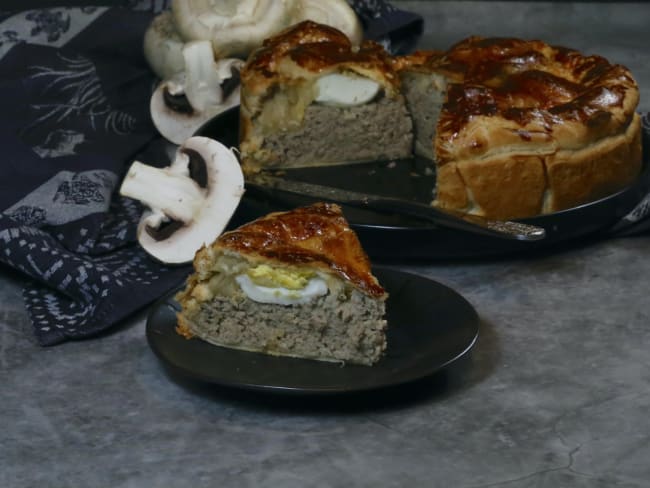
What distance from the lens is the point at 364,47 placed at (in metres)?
4.68

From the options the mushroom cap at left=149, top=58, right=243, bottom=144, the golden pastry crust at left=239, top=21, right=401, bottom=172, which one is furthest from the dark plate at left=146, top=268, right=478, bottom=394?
the mushroom cap at left=149, top=58, right=243, bottom=144

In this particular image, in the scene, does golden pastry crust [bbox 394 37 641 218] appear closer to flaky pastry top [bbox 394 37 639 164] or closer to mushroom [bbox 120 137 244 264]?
flaky pastry top [bbox 394 37 639 164]

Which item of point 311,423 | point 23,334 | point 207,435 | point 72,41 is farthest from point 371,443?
point 72,41

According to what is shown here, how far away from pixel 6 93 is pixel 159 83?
0.72m

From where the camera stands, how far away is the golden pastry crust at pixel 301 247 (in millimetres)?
3146

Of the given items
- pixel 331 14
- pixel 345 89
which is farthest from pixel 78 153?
pixel 331 14

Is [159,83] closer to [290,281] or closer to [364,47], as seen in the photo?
[364,47]

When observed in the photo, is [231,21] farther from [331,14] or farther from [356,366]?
[356,366]

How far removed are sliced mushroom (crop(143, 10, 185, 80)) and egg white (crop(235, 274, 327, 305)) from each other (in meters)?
2.12

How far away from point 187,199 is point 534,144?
42.5 inches

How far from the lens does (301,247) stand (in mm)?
3246

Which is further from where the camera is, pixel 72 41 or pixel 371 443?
pixel 72 41

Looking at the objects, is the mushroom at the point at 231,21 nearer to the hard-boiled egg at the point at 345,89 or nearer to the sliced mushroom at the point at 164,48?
the sliced mushroom at the point at 164,48

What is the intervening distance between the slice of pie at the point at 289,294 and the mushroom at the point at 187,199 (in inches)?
21.9
